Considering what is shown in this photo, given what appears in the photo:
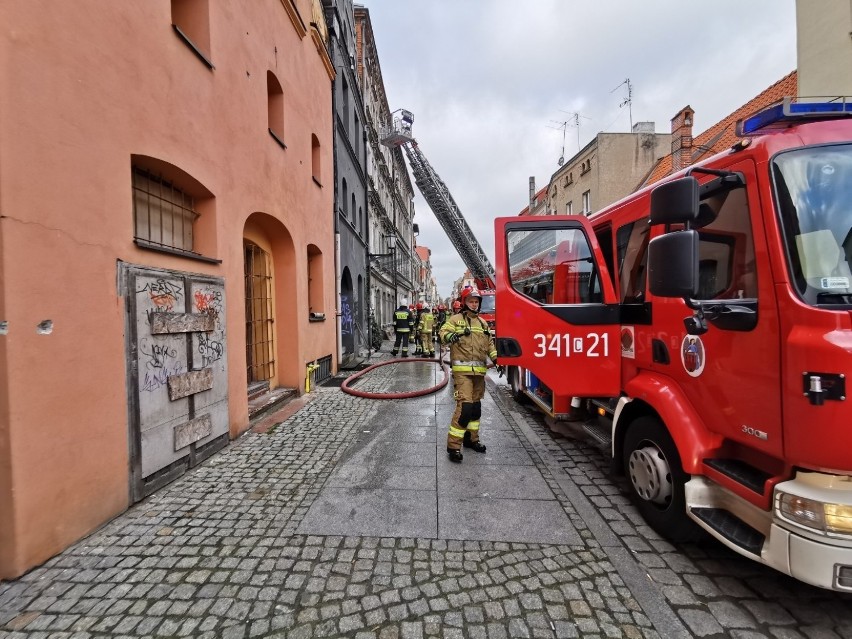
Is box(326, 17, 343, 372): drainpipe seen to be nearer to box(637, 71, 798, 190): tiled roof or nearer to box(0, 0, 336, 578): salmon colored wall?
box(0, 0, 336, 578): salmon colored wall

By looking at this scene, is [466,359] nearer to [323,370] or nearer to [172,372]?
[172,372]

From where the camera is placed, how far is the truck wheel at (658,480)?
276 centimetres

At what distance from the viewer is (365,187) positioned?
15.2 meters

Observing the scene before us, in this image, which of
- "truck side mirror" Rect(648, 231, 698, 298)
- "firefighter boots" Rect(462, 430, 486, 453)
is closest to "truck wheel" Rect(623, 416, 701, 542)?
"truck side mirror" Rect(648, 231, 698, 298)

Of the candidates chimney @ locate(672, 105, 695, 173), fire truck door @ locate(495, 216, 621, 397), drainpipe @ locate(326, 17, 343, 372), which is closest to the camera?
fire truck door @ locate(495, 216, 621, 397)

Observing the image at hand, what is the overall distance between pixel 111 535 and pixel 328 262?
24.2 ft

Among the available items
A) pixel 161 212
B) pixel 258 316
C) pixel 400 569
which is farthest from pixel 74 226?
pixel 258 316

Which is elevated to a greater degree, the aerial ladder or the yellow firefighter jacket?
the aerial ladder

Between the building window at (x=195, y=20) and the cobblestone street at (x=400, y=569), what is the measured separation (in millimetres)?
5059

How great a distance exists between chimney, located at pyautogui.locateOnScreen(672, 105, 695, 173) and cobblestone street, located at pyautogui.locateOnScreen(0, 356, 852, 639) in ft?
53.2

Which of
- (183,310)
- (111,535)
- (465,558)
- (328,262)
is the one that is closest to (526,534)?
(465,558)

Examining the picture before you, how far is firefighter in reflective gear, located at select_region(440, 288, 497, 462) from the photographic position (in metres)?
4.33

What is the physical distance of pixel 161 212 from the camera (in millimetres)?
4297

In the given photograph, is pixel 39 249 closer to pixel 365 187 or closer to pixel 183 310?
pixel 183 310
